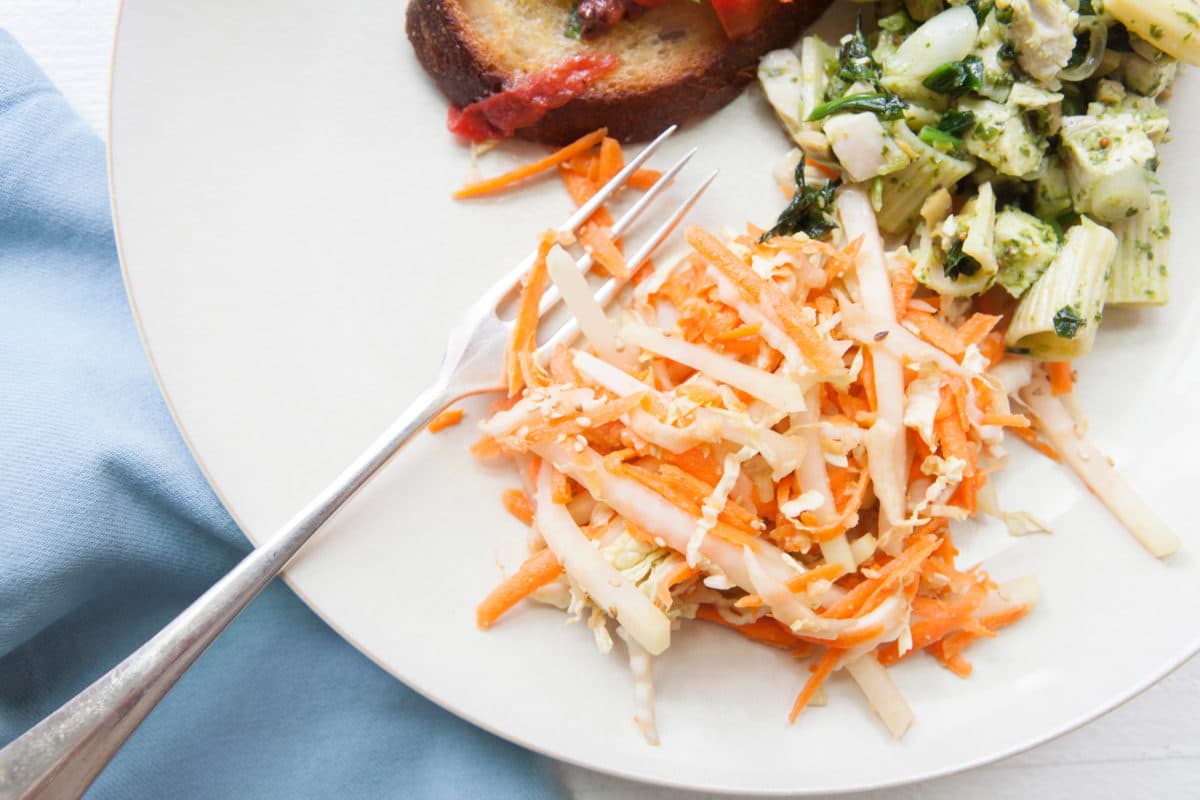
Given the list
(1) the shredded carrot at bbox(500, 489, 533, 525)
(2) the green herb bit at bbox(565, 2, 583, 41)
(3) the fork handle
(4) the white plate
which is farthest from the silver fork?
(2) the green herb bit at bbox(565, 2, 583, 41)

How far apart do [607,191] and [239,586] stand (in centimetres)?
125

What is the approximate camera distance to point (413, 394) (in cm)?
228

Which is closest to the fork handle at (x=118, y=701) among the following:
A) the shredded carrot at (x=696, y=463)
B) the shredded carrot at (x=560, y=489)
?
the shredded carrot at (x=560, y=489)

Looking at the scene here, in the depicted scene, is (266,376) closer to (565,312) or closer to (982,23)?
(565,312)

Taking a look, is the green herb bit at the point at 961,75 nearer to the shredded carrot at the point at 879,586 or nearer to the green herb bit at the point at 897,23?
the green herb bit at the point at 897,23

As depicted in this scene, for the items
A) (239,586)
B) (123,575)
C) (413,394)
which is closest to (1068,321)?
(413,394)

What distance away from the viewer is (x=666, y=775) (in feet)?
6.89

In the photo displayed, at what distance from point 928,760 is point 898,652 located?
10.2 inches

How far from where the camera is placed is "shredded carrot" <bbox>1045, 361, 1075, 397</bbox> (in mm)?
2293

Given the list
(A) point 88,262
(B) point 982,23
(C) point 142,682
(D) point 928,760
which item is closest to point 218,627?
(C) point 142,682

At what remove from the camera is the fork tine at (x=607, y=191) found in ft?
7.39

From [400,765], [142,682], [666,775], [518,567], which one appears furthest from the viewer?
[400,765]

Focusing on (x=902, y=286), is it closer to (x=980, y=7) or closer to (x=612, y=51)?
(x=980, y=7)

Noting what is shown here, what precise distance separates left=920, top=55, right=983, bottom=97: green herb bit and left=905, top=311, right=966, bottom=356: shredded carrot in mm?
534
